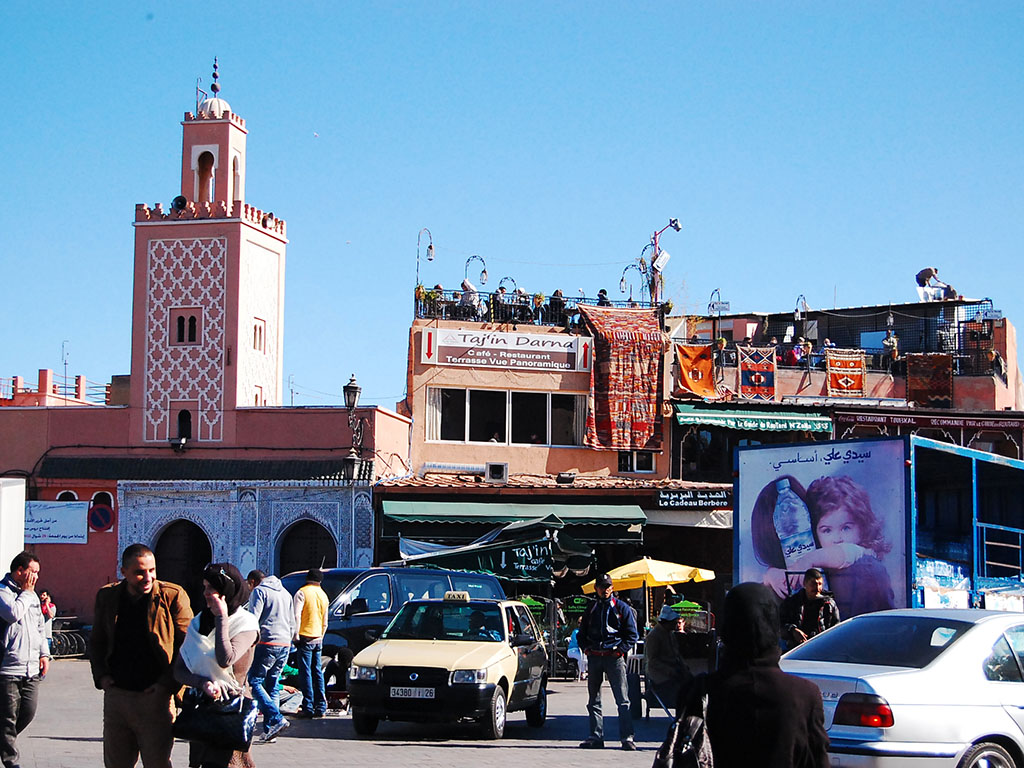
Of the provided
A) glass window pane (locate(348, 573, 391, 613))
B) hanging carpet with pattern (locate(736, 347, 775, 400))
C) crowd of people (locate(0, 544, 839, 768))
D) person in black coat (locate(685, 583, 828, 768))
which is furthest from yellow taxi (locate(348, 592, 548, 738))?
hanging carpet with pattern (locate(736, 347, 775, 400))

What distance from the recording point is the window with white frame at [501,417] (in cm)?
3291

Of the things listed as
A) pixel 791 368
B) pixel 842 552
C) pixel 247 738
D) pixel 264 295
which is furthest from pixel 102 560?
pixel 247 738

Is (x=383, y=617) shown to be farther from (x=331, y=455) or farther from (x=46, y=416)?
(x=46, y=416)

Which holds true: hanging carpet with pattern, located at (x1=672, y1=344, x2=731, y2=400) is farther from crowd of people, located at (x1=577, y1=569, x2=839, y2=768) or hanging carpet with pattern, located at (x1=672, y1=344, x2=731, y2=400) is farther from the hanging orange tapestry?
crowd of people, located at (x1=577, y1=569, x2=839, y2=768)

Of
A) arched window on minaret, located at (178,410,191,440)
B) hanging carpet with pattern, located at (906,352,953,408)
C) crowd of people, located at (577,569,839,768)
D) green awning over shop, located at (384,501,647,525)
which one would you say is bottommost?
green awning over shop, located at (384,501,647,525)

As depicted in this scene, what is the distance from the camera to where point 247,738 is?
774cm

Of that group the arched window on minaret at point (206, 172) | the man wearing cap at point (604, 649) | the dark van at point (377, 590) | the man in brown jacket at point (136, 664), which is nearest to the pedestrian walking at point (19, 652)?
the man in brown jacket at point (136, 664)

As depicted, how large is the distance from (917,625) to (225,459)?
24590 mm

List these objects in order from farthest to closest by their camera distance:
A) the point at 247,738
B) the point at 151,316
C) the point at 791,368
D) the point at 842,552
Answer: the point at 791,368 → the point at 151,316 → the point at 842,552 → the point at 247,738

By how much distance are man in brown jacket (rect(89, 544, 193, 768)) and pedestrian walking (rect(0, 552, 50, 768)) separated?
2330 mm

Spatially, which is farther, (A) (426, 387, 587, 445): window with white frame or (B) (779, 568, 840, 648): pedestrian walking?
(A) (426, 387, 587, 445): window with white frame

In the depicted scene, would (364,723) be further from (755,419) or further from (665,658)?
(755,419)

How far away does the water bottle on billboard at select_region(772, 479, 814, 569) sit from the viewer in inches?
572

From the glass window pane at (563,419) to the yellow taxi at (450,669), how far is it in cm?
1811
